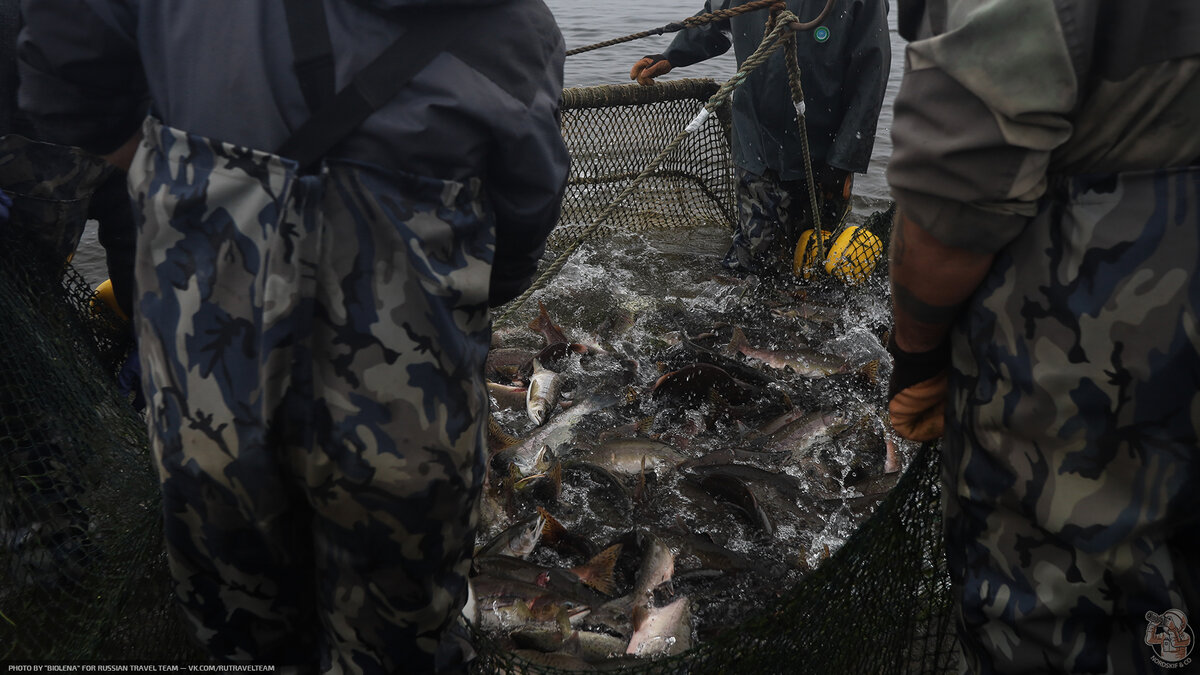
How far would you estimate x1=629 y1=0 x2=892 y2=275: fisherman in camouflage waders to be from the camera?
4.84 meters

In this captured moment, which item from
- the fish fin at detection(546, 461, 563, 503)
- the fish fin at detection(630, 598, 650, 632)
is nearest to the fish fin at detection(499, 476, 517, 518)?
the fish fin at detection(546, 461, 563, 503)

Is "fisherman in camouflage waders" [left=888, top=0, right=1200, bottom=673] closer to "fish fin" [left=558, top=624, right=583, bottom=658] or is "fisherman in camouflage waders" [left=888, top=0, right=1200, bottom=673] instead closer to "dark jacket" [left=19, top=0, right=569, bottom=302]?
"dark jacket" [left=19, top=0, right=569, bottom=302]

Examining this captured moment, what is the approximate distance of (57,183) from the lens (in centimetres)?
271

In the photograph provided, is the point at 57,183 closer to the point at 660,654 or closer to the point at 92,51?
the point at 92,51

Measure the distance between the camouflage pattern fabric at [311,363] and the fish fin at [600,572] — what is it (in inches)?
52.4

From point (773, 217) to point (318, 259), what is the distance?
437 centimetres

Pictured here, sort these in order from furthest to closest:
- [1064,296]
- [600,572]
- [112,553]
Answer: [600,572] → [112,553] → [1064,296]

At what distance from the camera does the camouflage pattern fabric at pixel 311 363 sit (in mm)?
1520

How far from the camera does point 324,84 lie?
1509 mm

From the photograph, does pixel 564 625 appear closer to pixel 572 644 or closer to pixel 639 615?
pixel 572 644

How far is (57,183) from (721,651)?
2.71 metres

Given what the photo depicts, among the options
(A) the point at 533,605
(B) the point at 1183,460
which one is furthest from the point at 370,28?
(A) the point at 533,605

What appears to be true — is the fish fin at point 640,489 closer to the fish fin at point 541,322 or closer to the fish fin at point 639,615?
the fish fin at point 639,615

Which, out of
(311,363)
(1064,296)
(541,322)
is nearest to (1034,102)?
(1064,296)
